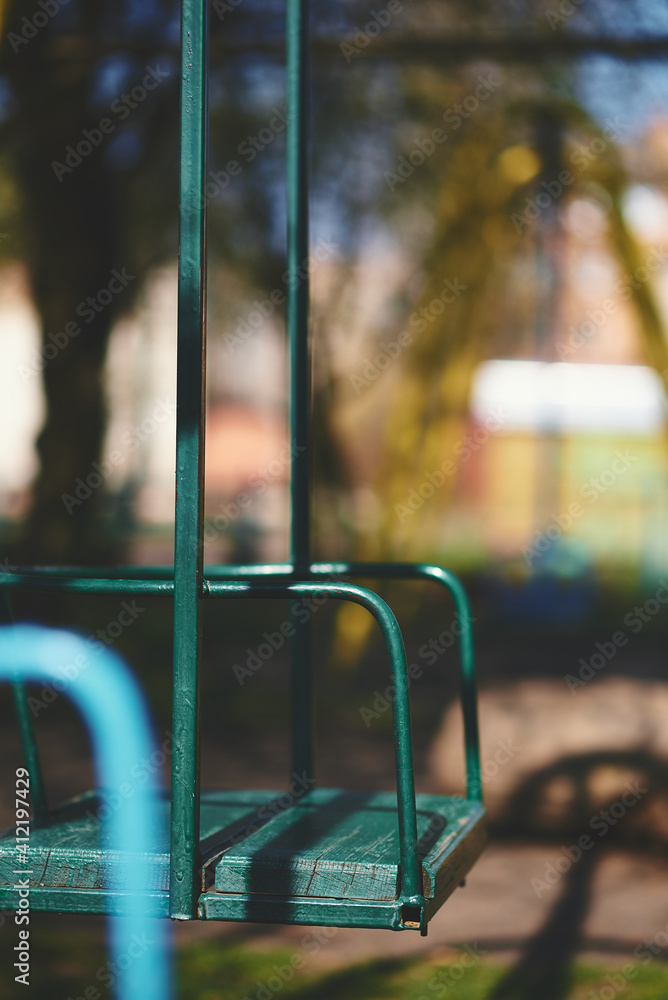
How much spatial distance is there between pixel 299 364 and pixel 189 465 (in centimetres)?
90

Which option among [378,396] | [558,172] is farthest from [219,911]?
[378,396]

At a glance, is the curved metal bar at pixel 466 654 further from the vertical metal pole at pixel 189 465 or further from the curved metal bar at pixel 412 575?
the vertical metal pole at pixel 189 465

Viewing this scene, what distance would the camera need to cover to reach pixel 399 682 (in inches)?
65.5

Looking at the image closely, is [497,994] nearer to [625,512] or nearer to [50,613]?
[50,613]

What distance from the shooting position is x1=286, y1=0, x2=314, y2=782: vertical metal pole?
2.49 m

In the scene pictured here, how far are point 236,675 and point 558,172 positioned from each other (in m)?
4.27

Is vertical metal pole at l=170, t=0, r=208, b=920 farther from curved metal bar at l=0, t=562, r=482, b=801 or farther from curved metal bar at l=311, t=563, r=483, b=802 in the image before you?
Answer: curved metal bar at l=311, t=563, r=483, b=802

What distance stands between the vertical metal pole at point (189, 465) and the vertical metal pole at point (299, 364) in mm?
793

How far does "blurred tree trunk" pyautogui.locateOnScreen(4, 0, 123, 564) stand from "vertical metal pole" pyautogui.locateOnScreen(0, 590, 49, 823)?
5382mm

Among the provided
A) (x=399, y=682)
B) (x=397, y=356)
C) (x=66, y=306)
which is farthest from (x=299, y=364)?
(x=397, y=356)

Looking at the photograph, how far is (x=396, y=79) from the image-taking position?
942 cm

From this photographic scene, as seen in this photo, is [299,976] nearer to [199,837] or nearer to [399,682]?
[199,837]

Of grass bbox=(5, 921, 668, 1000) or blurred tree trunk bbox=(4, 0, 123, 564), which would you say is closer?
grass bbox=(5, 921, 668, 1000)

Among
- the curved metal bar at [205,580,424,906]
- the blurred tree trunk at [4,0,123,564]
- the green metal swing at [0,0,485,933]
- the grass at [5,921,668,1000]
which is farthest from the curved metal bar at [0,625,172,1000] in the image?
the blurred tree trunk at [4,0,123,564]
